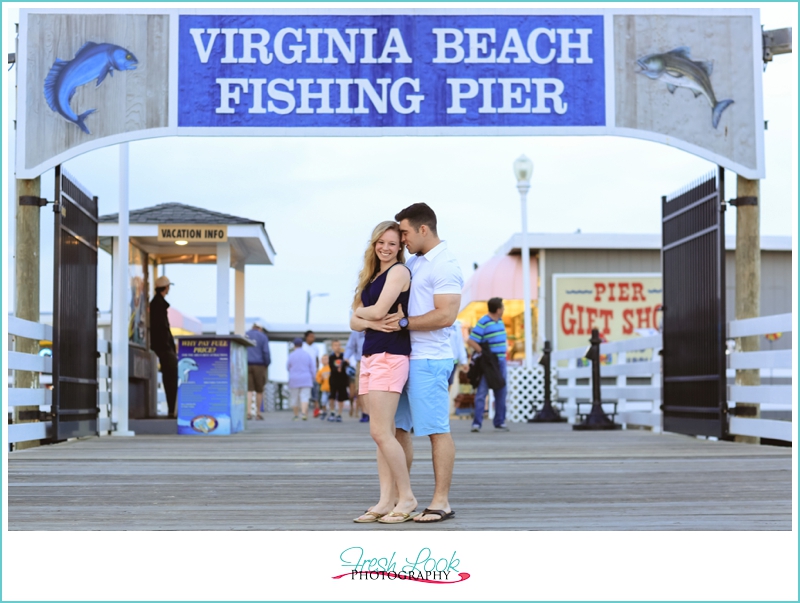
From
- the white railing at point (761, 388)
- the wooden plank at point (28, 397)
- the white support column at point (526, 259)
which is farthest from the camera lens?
the white support column at point (526, 259)

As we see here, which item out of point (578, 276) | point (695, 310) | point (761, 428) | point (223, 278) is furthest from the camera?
point (578, 276)

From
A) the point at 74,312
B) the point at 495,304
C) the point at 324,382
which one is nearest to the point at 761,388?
the point at 495,304

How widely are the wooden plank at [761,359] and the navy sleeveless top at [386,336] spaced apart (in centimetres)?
578

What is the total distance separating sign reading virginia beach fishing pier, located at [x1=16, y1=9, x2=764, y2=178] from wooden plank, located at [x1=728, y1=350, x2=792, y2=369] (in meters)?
2.37

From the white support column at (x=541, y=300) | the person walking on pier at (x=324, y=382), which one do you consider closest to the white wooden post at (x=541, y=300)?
the white support column at (x=541, y=300)

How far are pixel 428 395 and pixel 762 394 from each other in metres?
6.17

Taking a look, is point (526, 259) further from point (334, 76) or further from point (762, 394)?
point (334, 76)

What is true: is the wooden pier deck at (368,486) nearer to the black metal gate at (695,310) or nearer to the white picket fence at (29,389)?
the white picket fence at (29,389)

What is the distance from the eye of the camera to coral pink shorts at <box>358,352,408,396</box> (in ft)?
16.2

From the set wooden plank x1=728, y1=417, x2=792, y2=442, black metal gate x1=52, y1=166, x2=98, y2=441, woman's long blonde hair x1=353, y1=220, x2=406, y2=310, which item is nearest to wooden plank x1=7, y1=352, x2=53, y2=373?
black metal gate x1=52, y1=166, x2=98, y2=441

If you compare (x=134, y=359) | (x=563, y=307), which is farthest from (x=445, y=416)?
(x=563, y=307)

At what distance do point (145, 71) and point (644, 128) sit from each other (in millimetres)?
4879

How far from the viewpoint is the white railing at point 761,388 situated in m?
9.64

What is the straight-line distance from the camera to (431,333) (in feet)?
16.5
